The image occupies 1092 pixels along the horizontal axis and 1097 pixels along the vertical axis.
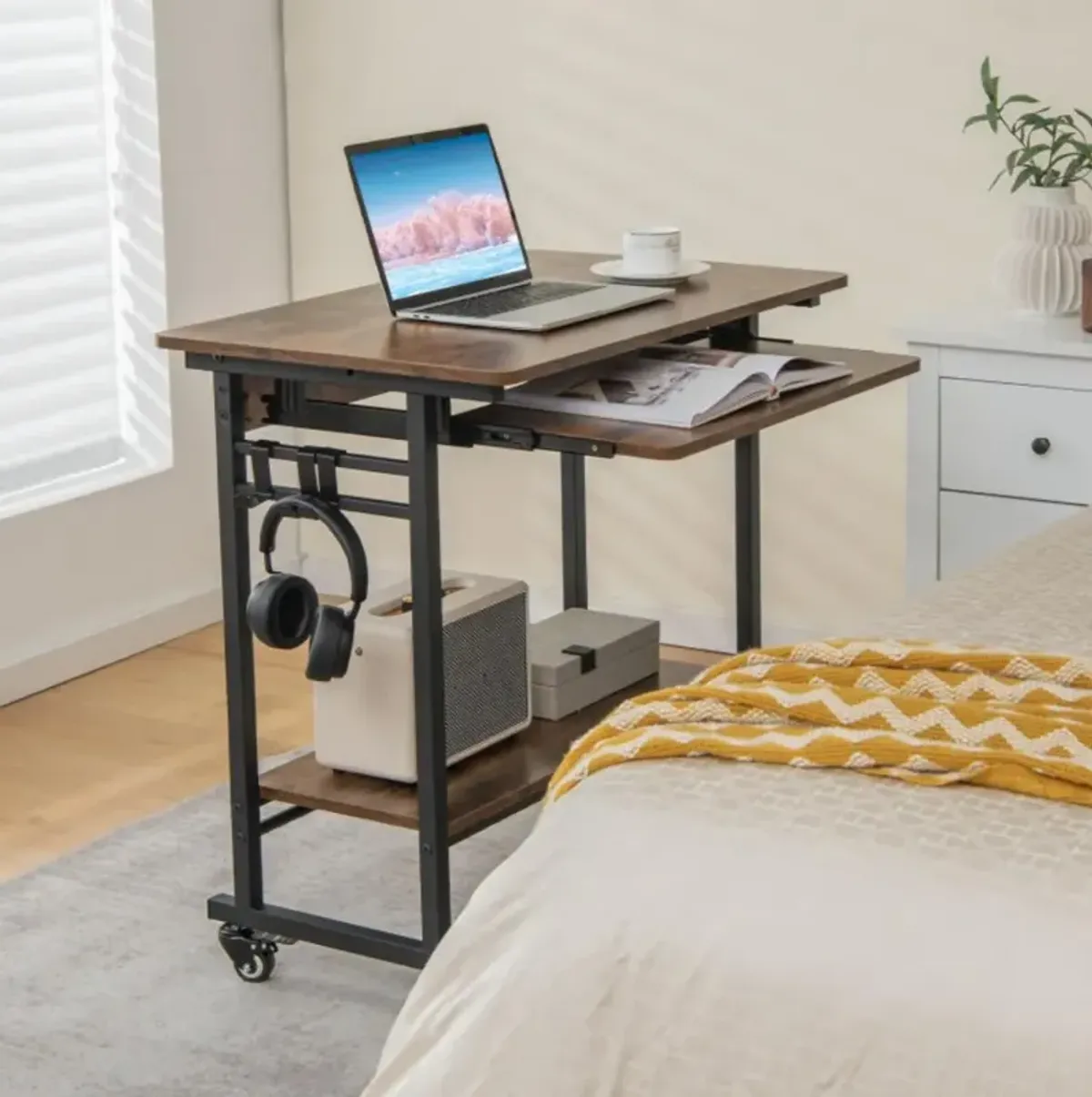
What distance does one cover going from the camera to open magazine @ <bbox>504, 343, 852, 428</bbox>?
242 cm

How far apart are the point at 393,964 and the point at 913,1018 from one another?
4.61 feet

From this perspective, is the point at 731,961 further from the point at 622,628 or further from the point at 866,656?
the point at 622,628

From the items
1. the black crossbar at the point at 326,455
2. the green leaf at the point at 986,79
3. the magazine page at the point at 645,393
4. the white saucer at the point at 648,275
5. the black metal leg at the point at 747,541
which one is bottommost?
the black metal leg at the point at 747,541

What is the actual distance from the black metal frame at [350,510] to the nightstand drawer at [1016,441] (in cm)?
86

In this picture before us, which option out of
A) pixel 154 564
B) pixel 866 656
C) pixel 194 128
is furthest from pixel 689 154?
pixel 866 656

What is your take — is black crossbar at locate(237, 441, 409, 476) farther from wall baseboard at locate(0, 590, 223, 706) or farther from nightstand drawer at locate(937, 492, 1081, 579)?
wall baseboard at locate(0, 590, 223, 706)

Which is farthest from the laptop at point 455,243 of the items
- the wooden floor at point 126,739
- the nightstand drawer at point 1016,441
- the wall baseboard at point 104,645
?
the wall baseboard at point 104,645

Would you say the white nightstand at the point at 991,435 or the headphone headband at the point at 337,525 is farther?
the white nightstand at the point at 991,435

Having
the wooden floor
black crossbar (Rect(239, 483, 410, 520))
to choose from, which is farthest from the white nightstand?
black crossbar (Rect(239, 483, 410, 520))

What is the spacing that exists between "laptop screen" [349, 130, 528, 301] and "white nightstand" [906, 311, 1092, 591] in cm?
68

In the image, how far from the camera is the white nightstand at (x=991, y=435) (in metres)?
3.04

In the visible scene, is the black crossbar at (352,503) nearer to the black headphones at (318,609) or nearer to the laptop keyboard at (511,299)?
the black headphones at (318,609)

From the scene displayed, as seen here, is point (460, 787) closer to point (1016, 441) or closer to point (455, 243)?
point (455, 243)

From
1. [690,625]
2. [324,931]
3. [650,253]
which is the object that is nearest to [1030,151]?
[650,253]
